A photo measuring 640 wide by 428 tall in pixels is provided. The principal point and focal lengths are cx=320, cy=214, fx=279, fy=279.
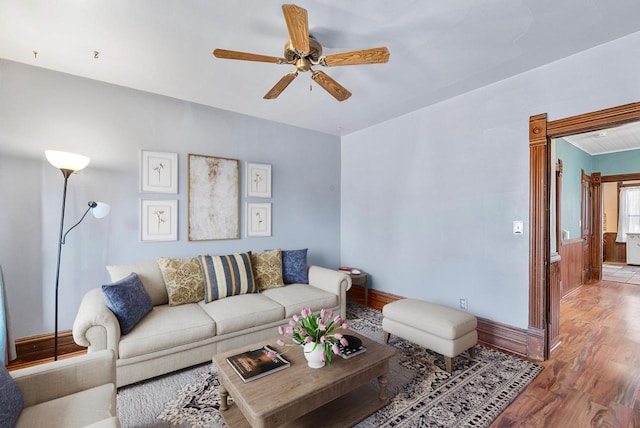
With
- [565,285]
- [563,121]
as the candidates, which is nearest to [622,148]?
[565,285]

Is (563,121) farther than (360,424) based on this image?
Yes

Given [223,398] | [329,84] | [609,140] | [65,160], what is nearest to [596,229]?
A: [609,140]

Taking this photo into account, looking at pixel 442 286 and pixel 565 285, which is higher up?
pixel 442 286

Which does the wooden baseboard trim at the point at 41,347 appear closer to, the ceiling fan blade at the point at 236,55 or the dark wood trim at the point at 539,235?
the ceiling fan blade at the point at 236,55

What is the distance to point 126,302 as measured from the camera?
227 centimetres

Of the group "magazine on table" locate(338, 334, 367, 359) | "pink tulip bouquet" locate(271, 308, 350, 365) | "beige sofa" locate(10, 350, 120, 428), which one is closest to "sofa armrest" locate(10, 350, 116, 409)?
"beige sofa" locate(10, 350, 120, 428)

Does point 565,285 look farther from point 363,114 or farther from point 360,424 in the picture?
point 360,424

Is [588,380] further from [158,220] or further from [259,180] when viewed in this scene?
[158,220]

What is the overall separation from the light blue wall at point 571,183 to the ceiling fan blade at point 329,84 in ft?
13.4

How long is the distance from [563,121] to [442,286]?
6.73ft

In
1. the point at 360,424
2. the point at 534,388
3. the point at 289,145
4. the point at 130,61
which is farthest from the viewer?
the point at 289,145

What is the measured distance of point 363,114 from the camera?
12.4 feet

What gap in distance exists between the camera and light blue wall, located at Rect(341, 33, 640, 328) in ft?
8.04

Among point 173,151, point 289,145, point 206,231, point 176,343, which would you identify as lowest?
point 176,343
